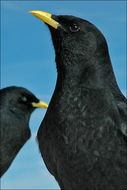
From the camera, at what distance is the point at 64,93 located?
152 inches

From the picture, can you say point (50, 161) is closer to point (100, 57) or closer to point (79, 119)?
point (79, 119)

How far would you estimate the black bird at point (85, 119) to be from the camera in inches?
141

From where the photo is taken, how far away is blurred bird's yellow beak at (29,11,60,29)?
4333mm

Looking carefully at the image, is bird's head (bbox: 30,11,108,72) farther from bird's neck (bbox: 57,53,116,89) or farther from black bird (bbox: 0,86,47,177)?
black bird (bbox: 0,86,47,177)

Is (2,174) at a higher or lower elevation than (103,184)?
lower

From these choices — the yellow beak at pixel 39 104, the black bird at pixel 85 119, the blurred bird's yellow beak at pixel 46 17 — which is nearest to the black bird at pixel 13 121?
the yellow beak at pixel 39 104

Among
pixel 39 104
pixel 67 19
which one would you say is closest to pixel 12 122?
pixel 39 104

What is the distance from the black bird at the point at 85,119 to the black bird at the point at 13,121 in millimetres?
3747

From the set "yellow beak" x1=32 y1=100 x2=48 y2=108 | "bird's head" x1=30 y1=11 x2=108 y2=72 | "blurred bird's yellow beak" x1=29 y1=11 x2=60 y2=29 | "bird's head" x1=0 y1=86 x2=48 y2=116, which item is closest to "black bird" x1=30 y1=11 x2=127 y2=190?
"bird's head" x1=30 y1=11 x2=108 y2=72

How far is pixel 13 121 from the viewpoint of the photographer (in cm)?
802

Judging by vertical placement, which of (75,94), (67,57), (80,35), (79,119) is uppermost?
(80,35)

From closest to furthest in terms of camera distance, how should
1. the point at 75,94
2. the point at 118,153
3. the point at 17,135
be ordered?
1. the point at 118,153
2. the point at 75,94
3. the point at 17,135

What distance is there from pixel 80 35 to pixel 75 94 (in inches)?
28.4

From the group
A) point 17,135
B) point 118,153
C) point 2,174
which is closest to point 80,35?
point 118,153
